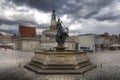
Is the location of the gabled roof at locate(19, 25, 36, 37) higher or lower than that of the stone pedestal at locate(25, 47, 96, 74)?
higher

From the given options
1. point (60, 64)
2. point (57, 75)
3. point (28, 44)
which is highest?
point (28, 44)

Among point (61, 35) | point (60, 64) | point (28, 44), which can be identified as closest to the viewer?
point (60, 64)

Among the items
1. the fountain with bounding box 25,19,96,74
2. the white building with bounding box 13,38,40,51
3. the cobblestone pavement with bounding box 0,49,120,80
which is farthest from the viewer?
the white building with bounding box 13,38,40,51

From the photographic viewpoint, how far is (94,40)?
2982 inches

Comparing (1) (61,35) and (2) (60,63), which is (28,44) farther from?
(2) (60,63)

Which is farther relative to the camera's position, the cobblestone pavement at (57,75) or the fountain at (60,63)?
the fountain at (60,63)

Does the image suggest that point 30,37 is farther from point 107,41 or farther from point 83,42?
point 107,41

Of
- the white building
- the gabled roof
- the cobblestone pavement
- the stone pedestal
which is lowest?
the cobblestone pavement

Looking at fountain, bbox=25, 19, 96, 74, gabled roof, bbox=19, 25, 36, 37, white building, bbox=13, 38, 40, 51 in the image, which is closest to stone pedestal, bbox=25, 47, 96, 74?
fountain, bbox=25, 19, 96, 74

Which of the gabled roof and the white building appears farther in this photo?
the gabled roof

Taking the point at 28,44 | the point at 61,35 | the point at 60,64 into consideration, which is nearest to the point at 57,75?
the point at 60,64

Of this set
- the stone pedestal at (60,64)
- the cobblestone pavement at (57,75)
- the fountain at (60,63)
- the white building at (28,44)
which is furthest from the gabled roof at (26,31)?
the stone pedestal at (60,64)

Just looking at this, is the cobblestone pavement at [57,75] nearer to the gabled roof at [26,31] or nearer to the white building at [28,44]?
the white building at [28,44]

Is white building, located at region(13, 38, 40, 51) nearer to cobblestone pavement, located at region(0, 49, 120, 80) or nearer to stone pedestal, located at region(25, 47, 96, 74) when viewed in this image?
cobblestone pavement, located at region(0, 49, 120, 80)
